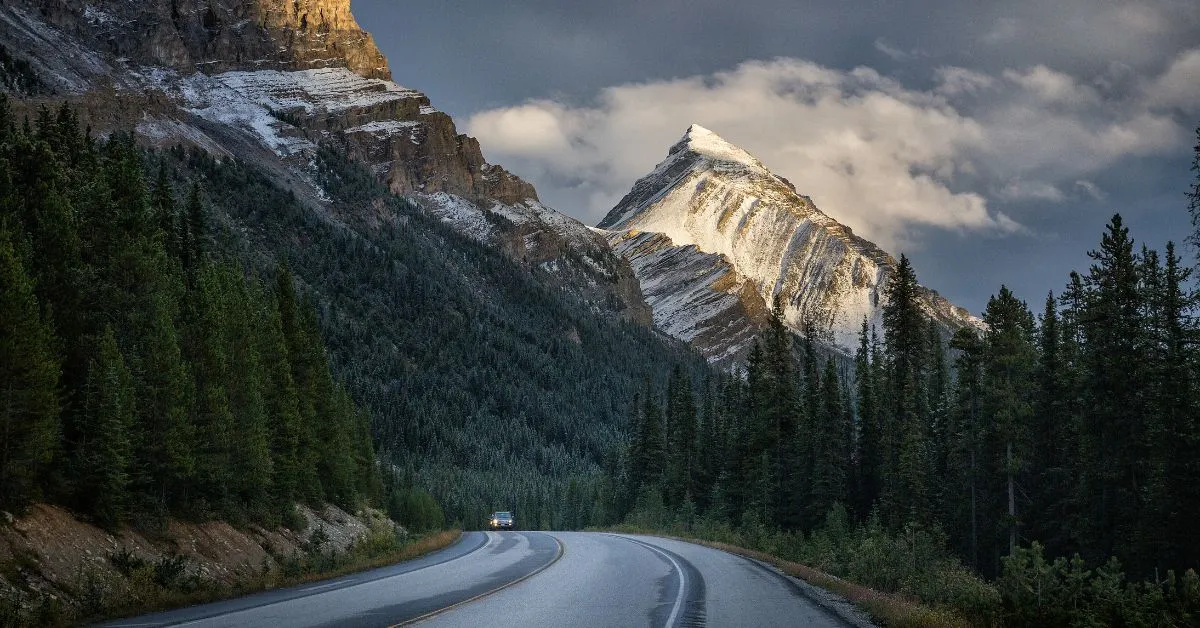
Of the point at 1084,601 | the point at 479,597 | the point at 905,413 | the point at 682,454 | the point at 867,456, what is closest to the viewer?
the point at 1084,601

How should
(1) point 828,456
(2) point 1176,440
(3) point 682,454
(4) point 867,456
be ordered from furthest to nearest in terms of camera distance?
(3) point 682,454 < (4) point 867,456 < (1) point 828,456 < (2) point 1176,440

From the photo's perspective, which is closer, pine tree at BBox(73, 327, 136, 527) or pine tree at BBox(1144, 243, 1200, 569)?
pine tree at BBox(73, 327, 136, 527)

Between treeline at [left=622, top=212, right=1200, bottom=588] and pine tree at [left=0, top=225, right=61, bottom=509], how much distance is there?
718 inches

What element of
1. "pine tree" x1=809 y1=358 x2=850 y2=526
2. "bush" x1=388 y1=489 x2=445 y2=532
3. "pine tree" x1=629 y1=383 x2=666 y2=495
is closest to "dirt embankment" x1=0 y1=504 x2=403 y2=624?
"pine tree" x1=809 y1=358 x2=850 y2=526

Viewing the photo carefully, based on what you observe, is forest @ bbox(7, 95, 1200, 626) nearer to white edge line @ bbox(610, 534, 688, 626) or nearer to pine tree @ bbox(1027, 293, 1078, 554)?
pine tree @ bbox(1027, 293, 1078, 554)

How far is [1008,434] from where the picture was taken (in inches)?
1549

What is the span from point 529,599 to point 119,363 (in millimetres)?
11684

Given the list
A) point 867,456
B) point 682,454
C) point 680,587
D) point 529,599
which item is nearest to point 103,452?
point 529,599

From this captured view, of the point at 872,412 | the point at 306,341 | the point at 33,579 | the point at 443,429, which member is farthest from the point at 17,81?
the point at 33,579

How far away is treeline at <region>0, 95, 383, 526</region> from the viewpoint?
17.6 metres

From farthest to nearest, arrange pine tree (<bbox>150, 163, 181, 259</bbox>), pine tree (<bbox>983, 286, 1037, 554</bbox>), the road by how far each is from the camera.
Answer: pine tree (<bbox>983, 286, 1037, 554</bbox>) → pine tree (<bbox>150, 163, 181, 259</bbox>) → the road

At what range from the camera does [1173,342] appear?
31.9 m

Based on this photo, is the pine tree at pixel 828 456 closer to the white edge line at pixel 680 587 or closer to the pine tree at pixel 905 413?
the pine tree at pixel 905 413

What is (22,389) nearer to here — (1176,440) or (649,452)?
(1176,440)
